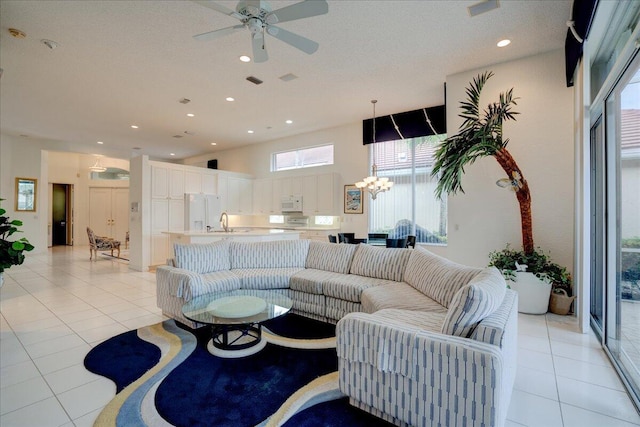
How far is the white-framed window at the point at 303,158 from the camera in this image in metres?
7.48

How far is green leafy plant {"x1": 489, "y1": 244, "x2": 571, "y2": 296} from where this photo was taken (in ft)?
11.7

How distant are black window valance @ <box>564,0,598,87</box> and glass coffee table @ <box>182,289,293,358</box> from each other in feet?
12.3

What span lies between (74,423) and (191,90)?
471 cm

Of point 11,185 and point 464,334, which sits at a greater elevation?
point 11,185

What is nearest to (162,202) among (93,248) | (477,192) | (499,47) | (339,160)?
(93,248)

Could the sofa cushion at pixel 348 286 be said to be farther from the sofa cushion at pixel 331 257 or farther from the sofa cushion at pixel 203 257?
the sofa cushion at pixel 203 257

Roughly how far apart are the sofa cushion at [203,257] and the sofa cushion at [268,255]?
117mm

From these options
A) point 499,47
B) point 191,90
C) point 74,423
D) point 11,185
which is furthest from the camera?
point 11,185

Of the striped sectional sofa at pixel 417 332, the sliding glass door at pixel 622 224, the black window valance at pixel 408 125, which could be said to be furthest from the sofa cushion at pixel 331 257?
the black window valance at pixel 408 125

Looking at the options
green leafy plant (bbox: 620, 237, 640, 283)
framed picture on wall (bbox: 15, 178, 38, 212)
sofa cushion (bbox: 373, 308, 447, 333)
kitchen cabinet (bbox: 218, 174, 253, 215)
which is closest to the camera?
sofa cushion (bbox: 373, 308, 447, 333)

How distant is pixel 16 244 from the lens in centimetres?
270

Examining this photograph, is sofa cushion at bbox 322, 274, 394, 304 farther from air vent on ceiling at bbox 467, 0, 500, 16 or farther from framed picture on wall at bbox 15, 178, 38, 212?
framed picture on wall at bbox 15, 178, 38, 212

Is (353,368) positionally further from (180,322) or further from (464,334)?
(180,322)

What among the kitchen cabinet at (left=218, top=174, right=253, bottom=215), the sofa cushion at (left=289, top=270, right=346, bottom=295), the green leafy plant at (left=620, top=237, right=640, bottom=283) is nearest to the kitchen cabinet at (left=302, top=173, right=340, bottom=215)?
the kitchen cabinet at (left=218, top=174, right=253, bottom=215)
